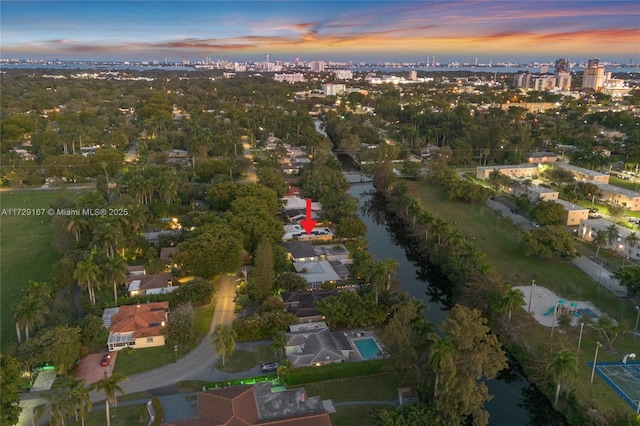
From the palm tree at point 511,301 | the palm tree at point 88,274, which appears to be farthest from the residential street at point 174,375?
the palm tree at point 511,301

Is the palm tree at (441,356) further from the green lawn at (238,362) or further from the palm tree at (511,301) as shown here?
the green lawn at (238,362)

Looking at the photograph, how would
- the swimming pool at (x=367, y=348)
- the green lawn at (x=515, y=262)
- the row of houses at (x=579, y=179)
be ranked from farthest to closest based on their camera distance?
1. the row of houses at (x=579, y=179)
2. the green lawn at (x=515, y=262)
3. the swimming pool at (x=367, y=348)

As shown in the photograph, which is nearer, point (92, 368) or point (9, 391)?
point (9, 391)

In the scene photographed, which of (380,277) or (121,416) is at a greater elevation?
(380,277)

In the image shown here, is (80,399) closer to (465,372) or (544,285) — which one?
(465,372)

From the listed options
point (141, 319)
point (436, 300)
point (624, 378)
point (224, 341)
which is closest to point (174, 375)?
point (224, 341)

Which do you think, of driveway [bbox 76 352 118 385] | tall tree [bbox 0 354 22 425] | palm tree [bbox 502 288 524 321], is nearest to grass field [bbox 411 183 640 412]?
palm tree [bbox 502 288 524 321]

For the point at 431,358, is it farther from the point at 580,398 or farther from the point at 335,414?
the point at 580,398
